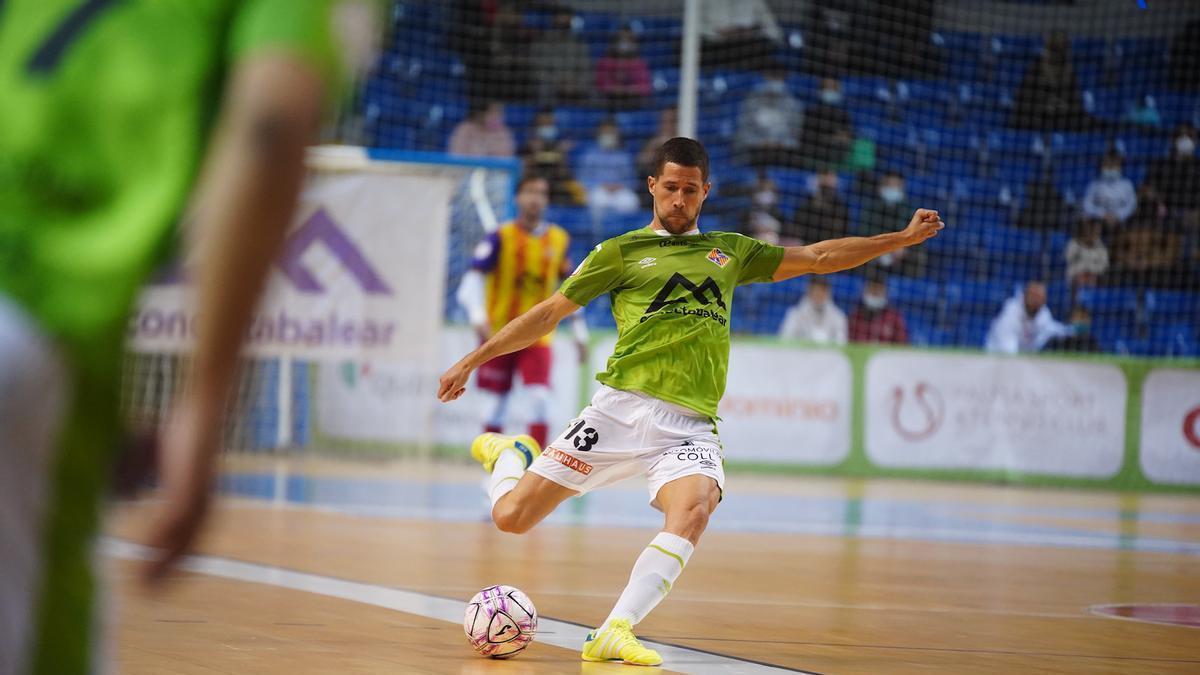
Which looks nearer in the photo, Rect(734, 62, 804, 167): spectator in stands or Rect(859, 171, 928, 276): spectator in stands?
Rect(859, 171, 928, 276): spectator in stands

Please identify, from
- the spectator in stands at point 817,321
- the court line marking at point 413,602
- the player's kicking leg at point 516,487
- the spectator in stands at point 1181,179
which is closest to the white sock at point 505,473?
the player's kicking leg at point 516,487

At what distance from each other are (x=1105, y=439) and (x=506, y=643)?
14423mm

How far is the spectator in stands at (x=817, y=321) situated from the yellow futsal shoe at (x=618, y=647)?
1357 cm

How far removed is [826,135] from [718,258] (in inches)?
640

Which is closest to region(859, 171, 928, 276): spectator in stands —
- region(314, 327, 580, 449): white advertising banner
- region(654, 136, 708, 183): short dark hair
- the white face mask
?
the white face mask

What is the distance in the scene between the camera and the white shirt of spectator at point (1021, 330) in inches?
762

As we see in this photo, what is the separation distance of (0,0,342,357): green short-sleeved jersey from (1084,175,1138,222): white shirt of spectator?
69.1 ft

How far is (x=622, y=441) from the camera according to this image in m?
6.04

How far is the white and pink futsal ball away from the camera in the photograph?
5.27m

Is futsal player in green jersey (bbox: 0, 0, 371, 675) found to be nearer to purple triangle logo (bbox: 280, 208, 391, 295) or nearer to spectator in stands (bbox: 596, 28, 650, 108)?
purple triangle logo (bbox: 280, 208, 391, 295)

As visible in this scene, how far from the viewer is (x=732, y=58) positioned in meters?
22.1

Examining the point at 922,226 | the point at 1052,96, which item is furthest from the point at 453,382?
the point at 1052,96

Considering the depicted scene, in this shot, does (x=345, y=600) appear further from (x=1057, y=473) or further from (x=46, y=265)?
(x=1057, y=473)

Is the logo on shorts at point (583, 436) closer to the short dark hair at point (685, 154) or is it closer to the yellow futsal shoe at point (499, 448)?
the yellow futsal shoe at point (499, 448)
